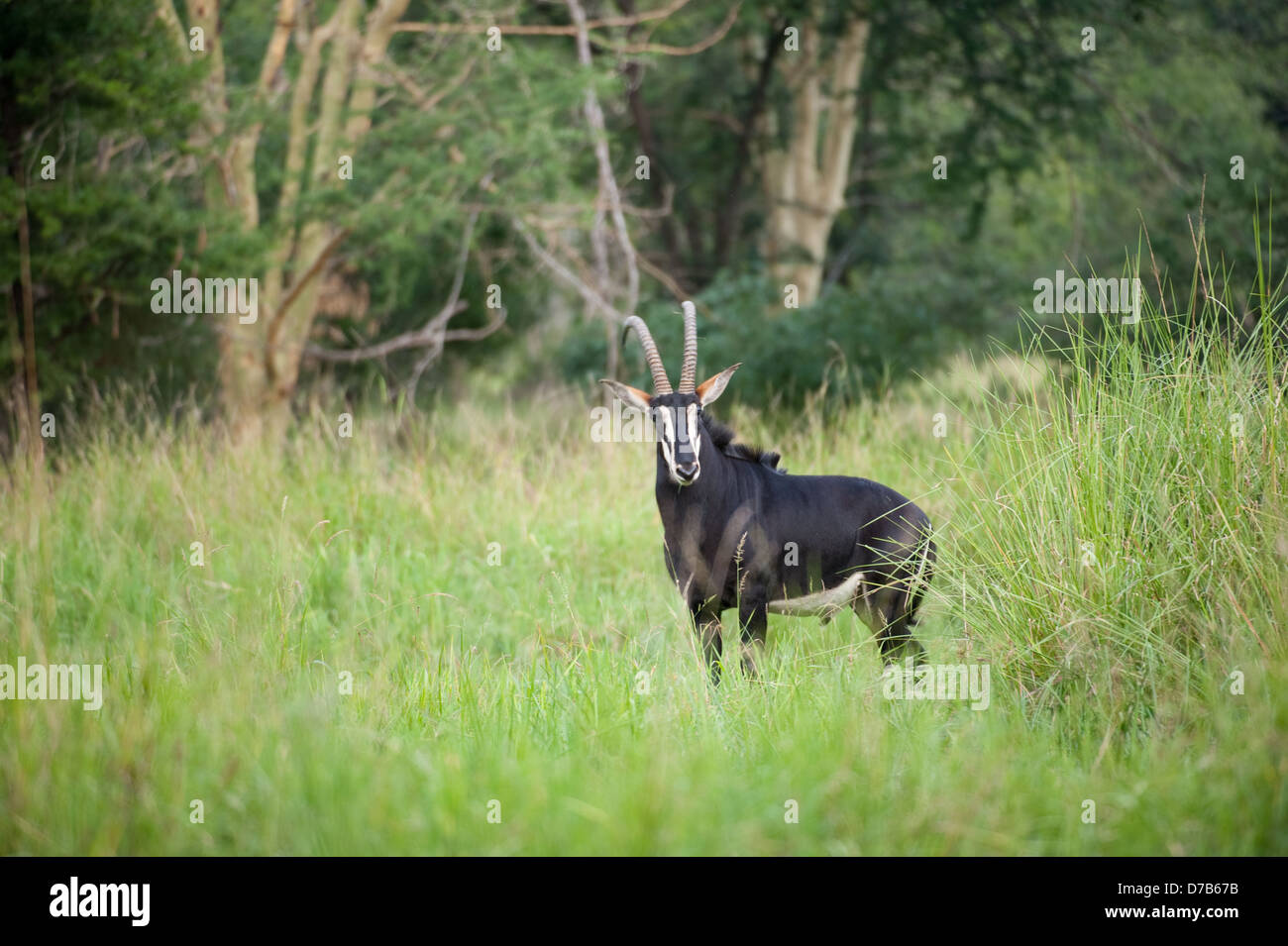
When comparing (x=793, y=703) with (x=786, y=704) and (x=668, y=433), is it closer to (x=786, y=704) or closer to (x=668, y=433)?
(x=786, y=704)

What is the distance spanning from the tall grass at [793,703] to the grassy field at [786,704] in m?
0.01

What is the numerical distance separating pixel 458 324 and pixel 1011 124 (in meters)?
8.41

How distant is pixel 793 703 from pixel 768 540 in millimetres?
1367

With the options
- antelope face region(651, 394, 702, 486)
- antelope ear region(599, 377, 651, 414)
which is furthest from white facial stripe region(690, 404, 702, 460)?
antelope ear region(599, 377, 651, 414)

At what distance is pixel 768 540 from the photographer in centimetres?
568

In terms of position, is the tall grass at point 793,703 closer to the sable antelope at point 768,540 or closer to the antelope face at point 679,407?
the sable antelope at point 768,540

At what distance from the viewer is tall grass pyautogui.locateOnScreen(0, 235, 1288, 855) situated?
3.45m

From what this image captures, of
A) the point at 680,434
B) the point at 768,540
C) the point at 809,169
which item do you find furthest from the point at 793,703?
the point at 809,169

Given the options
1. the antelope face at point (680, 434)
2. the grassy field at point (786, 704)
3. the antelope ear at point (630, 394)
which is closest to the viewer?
the grassy field at point (786, 704)

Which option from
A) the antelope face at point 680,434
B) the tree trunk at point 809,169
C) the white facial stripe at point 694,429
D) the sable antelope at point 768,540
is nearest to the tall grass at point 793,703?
the sable antelope at point 768,540

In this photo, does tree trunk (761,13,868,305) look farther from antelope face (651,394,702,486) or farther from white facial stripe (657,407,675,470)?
white facial stripe (657,407,675,470)

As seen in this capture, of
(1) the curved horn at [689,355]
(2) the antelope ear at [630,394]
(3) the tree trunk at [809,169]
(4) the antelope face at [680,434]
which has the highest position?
(3) the tree trunk at [809,169]

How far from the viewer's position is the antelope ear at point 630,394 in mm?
5704
